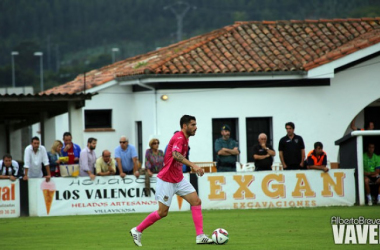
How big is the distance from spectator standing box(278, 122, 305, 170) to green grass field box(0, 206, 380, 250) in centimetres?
180

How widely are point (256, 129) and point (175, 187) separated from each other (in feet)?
62.2

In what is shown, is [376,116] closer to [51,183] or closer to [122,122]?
[122,122]

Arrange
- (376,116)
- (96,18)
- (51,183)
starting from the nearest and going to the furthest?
1. (51,183)
2. (376,116)
3. (96,18)

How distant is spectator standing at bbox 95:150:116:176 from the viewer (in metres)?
21.8

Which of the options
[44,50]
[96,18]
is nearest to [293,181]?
[44,50]

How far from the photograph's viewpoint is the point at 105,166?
2194 centimetres

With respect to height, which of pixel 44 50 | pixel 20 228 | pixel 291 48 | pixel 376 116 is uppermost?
pixel 44 50

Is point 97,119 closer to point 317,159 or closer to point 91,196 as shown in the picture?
point 91,196

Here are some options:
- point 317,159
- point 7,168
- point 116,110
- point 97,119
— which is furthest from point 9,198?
point 97,119

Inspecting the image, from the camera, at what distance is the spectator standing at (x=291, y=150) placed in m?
22.5

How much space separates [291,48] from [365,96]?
360 cm

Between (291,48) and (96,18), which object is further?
(96,18)

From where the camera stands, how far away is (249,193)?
22.0 meters

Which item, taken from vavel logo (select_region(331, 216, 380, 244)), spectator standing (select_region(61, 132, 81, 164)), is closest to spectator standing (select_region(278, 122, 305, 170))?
spectator standing (select_region(61, 132, 81, 164))
